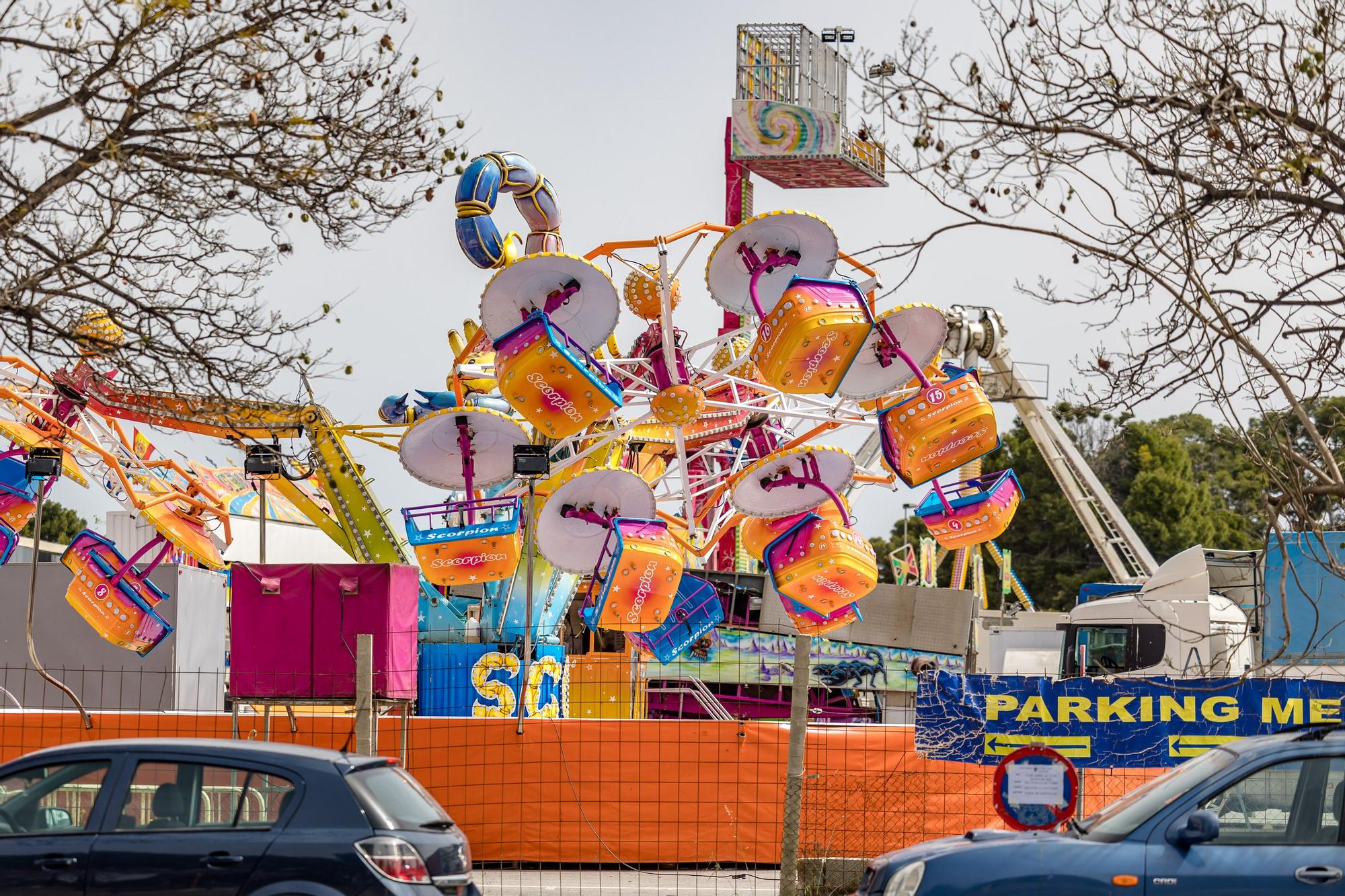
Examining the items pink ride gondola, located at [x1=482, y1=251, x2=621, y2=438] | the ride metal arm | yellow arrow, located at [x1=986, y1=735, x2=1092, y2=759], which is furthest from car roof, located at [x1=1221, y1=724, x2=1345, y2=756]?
the ride metal arm

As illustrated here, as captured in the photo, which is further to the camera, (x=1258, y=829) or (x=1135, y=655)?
(x=1135, y=655)

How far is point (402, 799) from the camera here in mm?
8102

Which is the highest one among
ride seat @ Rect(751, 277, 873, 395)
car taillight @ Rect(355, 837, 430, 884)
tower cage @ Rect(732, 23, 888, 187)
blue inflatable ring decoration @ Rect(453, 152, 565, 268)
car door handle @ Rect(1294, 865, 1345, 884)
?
tower cage @ Rect(732, 23, 888, 187)

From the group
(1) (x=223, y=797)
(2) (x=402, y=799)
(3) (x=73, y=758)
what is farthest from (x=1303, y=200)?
(3) (x=73, y=758)

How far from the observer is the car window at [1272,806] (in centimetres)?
708

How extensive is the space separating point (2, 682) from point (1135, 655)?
15.2 m

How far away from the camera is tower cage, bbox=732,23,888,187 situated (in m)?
63.4

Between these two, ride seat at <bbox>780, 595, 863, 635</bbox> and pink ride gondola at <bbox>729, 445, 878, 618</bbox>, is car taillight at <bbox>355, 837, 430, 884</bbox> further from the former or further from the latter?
pink ride gondola at <bbox>729, 445, 878, 618</bbox>

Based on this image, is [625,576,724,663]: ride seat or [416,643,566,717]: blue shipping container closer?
[625,576,724,663]: ride seat

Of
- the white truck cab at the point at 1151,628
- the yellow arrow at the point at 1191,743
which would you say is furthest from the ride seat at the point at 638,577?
the white truck cab at the point at 1151,628

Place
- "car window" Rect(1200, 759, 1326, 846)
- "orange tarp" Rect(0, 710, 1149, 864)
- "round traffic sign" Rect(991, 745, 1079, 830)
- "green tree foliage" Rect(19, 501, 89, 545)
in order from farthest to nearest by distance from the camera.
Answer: "green tree foliage" Rect(19, 501, 89, 545) → "orange tarp" Rect(0, 710, 1149, 864) → "round traffic sign" Rect(991, 745, 1079, 830) → "car window" Rect(1200, 759, 1326, 846)

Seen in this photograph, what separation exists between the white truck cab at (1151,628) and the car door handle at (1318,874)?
14.7 metres

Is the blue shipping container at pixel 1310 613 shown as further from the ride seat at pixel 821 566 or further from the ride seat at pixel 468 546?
the ride seat at pixel 468 546

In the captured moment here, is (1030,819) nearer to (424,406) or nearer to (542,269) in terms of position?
(542,269)
